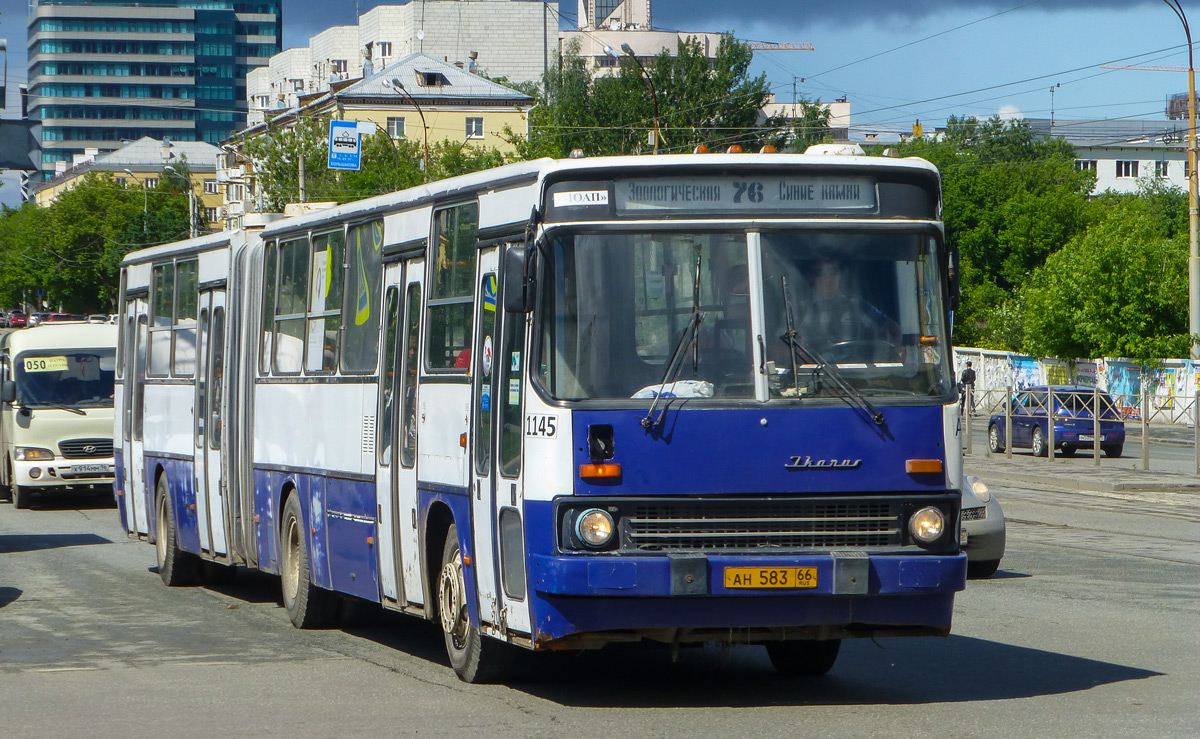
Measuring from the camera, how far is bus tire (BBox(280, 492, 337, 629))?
11.9m

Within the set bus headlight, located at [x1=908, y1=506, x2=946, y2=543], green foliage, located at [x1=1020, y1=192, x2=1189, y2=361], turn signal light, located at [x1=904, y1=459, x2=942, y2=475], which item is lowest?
bus headlight, located at [x1=908, y1=506, x2=946, y2=543]

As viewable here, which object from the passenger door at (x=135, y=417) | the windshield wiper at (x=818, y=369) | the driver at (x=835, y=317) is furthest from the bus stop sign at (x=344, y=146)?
the windshield wiper at (x=818, y=369)

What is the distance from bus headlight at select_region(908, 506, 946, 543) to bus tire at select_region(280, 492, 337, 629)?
5037 mm

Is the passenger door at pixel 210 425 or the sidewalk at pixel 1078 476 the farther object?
the sidewalk at pixel 1078 476

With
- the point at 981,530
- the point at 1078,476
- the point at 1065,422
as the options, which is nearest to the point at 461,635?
the point at 981,530

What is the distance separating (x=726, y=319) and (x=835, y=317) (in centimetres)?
55

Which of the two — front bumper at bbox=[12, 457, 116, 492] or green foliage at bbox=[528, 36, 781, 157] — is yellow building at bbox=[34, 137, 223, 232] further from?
front bumper at bbox=[12, 457, 116, 492]

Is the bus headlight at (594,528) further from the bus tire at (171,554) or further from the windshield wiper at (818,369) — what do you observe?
the bus tire at (171,554)

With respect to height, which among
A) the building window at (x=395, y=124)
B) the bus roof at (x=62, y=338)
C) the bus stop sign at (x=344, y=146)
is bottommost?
the bus roof at (x=62, y=338)

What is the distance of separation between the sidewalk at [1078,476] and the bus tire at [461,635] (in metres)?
19.3

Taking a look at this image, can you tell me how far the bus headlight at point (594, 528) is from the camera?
26.1ft

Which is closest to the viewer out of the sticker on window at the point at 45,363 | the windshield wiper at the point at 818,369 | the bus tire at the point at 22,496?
the windshield wiper at the point at 818,369

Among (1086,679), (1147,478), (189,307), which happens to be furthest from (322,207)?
(1147,478)

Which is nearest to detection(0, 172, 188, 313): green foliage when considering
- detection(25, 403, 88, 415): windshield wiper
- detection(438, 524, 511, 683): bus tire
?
detection(25, 403, 88, 415): windshield wiper
